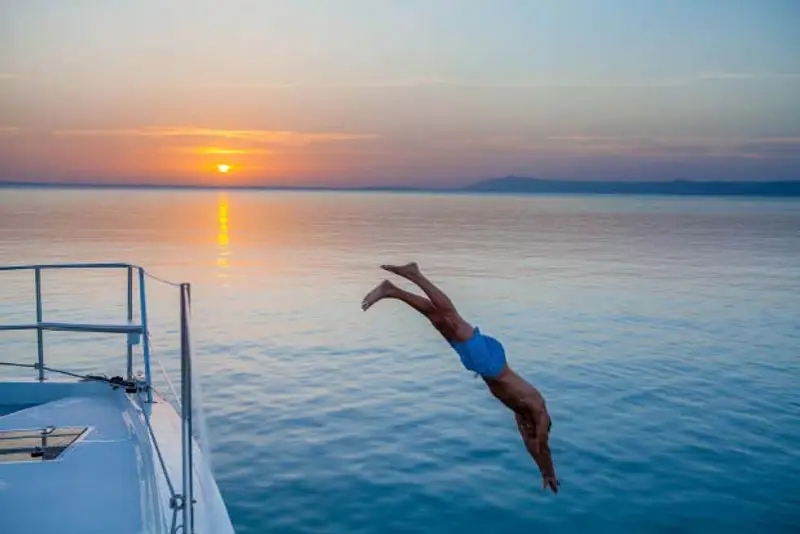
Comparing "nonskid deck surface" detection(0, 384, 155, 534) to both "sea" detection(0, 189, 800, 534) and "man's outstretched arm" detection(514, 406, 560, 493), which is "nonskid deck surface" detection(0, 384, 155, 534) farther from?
"man's outstretched arm" detection(514, 406, 560, 493)

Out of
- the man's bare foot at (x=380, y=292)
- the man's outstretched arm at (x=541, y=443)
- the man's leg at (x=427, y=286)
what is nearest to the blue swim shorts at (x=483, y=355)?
the man's leg at (x=427, y=286)

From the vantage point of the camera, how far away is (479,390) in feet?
58.0

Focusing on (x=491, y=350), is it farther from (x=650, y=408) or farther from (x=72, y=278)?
(x=72, y=278)

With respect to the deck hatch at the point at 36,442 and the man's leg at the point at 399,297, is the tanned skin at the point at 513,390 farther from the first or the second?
the deck hatch at the point at 36,442

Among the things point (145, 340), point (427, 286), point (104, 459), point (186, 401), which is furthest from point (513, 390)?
point (145, 340)

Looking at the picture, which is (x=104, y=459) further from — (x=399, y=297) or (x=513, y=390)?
(x=513, y=390)

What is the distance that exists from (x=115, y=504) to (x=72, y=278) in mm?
30820

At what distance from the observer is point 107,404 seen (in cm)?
820

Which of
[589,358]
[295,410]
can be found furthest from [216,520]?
[589,358]

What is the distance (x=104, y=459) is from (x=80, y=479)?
49cm

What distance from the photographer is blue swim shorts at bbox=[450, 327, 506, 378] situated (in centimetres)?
642

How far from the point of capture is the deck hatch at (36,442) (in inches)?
255

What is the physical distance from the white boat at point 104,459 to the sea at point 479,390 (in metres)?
1.73

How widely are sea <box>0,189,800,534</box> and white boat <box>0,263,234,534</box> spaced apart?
1.73m
